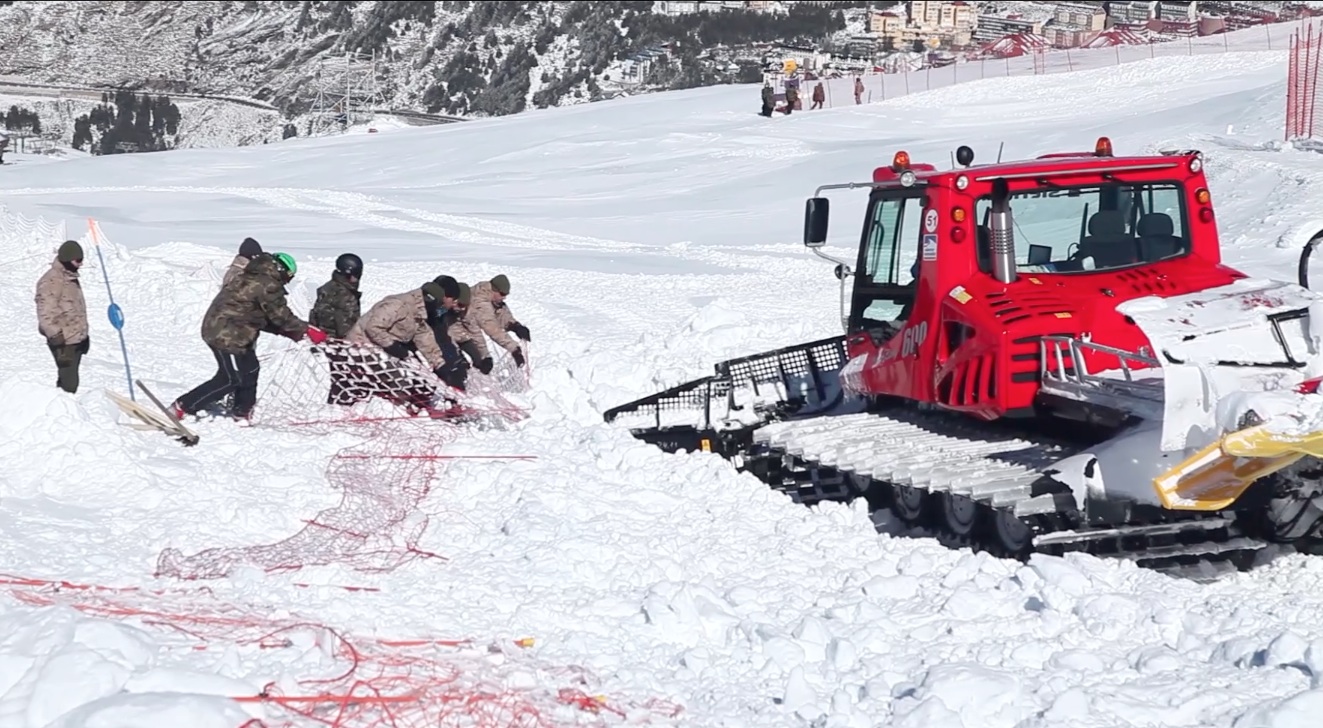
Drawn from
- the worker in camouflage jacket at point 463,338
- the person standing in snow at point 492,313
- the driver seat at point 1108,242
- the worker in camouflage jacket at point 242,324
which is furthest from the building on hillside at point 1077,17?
the driver seat at point 1108,242

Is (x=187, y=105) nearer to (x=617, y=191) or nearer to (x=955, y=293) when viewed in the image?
(x=617, y=191)

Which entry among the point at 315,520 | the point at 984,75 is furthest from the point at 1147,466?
the point at 984,75

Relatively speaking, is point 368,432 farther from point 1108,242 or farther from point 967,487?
point 1108,242

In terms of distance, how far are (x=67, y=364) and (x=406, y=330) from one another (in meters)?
2.39

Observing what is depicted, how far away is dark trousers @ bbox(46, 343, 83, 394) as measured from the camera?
10.6m

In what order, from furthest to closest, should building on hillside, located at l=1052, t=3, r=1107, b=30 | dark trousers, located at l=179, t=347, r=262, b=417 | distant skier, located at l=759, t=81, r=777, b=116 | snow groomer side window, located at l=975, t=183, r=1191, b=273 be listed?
building on hillside, located at l=1052, t=3, r=1107, b=30 < distant skier, located at l=759, t=81, r=777, b=116 < dark trousers, located at l=179, t=347, r=262, b=417 < snow groomer side window, located at l=975, t=183, r=1191, b=273

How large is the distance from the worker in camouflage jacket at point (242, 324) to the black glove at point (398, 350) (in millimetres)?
824

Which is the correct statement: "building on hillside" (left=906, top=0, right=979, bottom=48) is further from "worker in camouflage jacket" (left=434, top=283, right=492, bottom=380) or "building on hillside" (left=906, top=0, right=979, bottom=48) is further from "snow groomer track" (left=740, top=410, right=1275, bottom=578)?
"snow groomer track" (left=740, top=410, right=1275, bottom=578)

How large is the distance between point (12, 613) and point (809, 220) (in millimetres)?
4887

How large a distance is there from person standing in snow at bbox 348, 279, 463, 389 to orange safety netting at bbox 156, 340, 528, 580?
0.38 feet

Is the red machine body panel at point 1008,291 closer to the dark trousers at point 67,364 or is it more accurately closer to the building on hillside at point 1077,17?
the dark trousers at point 67,364

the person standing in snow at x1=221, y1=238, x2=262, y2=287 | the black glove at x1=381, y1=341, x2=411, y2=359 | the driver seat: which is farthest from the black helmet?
the driver seat

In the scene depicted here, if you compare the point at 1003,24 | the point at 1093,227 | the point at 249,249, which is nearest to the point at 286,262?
→ the point at 249,249

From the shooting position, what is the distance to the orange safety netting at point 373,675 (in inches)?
192
